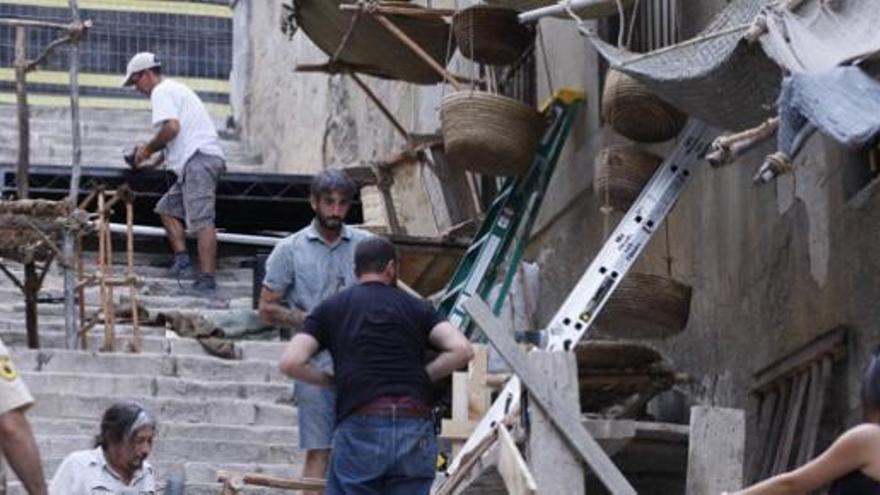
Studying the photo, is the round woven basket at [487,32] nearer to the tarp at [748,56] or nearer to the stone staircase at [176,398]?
the stone staircase at [176,398]

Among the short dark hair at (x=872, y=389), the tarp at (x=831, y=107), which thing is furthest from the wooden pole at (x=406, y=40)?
the short dark hair at (x=872, y=389)

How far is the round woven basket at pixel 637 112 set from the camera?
47.0 feet

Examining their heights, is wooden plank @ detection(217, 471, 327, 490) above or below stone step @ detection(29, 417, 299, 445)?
below

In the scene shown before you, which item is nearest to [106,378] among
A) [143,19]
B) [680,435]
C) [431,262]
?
[431,262]

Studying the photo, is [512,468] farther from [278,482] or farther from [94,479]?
[94,479]

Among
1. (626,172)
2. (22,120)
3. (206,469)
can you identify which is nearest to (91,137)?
(22,120)

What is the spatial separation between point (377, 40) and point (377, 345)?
301 inches

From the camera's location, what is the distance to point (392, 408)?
10.8 m

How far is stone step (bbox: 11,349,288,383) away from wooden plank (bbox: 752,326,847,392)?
3594mm

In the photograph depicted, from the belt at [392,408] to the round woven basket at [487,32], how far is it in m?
5.76

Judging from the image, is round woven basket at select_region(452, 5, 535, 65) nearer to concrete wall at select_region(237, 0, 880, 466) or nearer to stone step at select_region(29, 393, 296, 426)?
concrete wall at select_region(237, 0, 880, 466)

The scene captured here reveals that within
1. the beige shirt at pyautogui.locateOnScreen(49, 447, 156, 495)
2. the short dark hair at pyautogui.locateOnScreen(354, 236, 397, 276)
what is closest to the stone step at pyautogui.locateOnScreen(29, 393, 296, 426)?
the beige shirt at pyautogui.locateOnScreen(49, 447, 156, 495)

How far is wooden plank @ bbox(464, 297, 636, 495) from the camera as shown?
11.7 m

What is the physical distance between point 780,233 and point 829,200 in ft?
2.10
